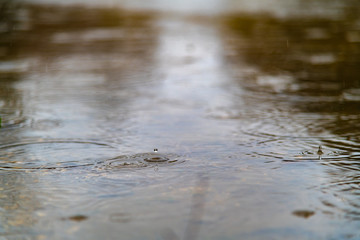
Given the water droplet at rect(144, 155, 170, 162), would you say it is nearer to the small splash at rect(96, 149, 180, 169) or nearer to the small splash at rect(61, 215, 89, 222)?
the small splash at rect(96, 149, 180, 169)

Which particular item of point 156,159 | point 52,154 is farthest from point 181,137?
point 52,154

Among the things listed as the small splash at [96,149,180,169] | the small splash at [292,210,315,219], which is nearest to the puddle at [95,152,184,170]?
the small splash at [96,149,180,169]

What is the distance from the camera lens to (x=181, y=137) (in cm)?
380

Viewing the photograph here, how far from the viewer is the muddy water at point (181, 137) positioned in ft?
7.72

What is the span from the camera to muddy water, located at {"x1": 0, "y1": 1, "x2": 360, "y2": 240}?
2.35 meters

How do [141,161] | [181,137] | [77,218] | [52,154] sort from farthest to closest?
[181,137] < [52,154] < [141,161] < [77,218]

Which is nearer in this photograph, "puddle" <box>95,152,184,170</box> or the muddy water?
the muddy water

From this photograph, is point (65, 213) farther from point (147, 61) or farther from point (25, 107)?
point (147, 61)

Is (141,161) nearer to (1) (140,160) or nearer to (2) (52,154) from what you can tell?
(1) (140,160)

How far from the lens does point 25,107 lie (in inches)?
192

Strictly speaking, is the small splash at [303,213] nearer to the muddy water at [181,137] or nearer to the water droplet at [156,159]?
the muddy water at [181,137]

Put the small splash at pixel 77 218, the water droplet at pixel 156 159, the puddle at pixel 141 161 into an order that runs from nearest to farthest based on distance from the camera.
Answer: the small splash at pixel 77 218, the puddle at pixel 141 161, the water droplet at pixel 156 159

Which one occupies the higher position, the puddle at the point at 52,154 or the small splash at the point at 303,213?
the puddle at the point at 52,154

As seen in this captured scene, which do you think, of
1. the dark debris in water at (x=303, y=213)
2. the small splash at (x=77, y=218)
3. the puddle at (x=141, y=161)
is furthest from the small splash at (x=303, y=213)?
the puddle at (x=141, y=161)
